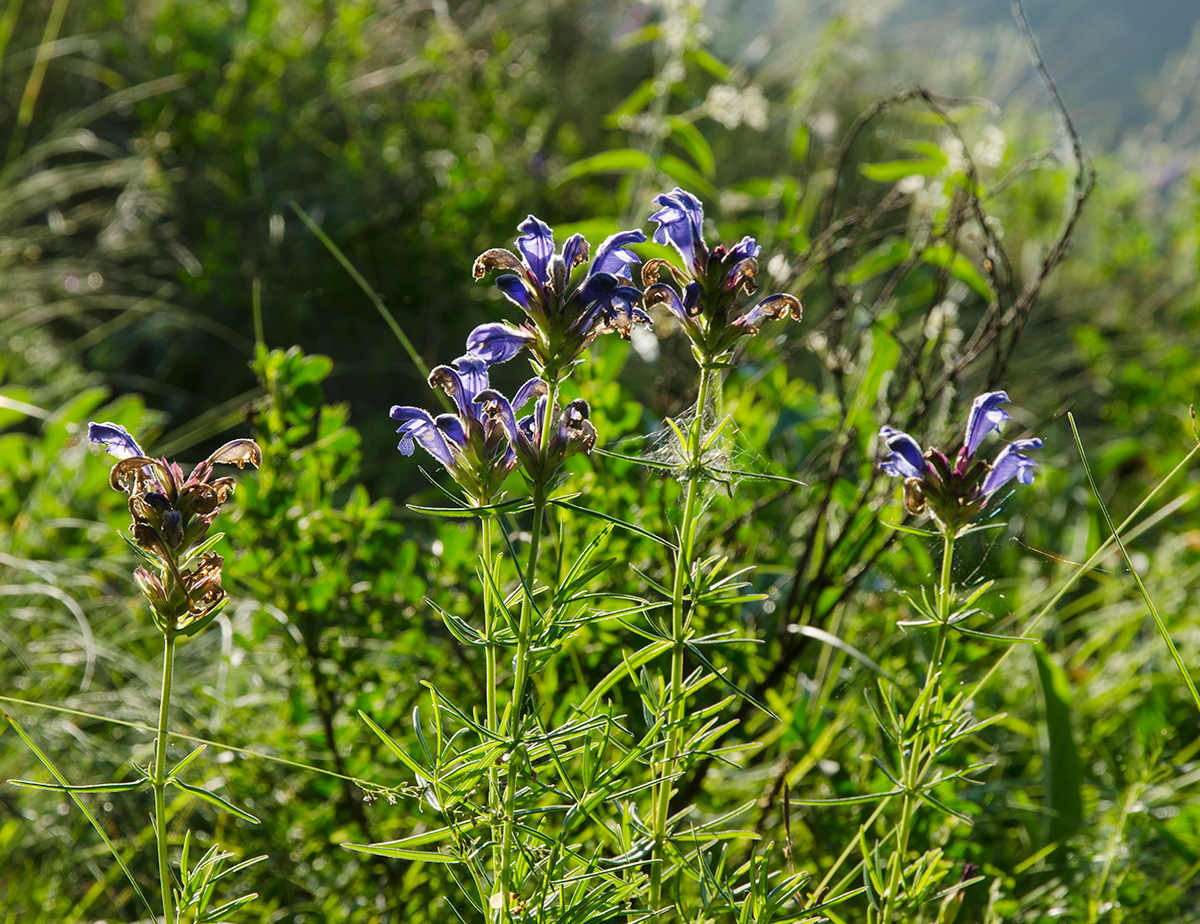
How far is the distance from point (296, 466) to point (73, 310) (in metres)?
1.67

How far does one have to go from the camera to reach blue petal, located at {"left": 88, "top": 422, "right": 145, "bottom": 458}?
96 centimetres

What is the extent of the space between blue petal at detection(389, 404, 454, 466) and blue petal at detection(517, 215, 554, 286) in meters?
0.17

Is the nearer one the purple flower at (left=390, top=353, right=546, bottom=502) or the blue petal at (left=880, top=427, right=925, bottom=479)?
the purple flower at (left=390, top=353, right=546, bottom=502)

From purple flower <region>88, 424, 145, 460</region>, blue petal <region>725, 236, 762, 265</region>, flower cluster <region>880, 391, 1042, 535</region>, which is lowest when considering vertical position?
purple flower <region>88, 424, 145, 460</region>

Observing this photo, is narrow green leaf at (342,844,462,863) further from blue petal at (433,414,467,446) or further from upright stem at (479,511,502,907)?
blue petal at (433,414,467,446)

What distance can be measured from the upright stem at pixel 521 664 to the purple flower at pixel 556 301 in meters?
0.04

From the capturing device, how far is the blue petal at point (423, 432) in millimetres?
921

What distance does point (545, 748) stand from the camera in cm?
95

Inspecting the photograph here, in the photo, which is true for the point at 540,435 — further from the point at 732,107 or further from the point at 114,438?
the point at 732,107

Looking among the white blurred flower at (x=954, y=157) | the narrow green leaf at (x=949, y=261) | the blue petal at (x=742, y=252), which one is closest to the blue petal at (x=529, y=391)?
the blue petal at (x=742, y=252)

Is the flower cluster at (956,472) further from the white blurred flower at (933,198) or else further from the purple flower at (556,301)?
the white blurred flower at (933,198)

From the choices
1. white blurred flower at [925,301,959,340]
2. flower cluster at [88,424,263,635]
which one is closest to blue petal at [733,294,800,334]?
flower cluster at [88,424,263,635]

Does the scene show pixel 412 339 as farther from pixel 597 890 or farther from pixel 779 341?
pixel 597 890

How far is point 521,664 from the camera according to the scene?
0.92 metres
